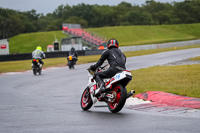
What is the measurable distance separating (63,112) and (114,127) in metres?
2.54

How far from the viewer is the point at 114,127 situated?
654 cm

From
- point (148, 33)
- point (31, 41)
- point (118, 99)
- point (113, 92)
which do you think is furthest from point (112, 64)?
point (148, 33)

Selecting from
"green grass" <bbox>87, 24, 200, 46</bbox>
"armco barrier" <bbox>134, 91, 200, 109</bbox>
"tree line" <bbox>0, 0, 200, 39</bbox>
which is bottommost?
"armco barrier" <bbox>134, 91, 200, 109</bbox>

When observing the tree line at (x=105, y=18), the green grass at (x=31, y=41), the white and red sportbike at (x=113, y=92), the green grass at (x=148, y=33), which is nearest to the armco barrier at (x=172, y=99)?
the white and red sportbike at (x=113, y=92)

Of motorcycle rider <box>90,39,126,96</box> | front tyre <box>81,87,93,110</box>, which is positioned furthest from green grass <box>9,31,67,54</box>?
motorcycle rider <box>90,39,126,96</box>

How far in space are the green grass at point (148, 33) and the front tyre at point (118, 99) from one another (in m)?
69.2

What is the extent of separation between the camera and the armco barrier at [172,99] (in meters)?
8.76

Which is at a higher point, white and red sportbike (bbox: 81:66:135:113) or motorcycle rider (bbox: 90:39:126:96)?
motorcycle rider (bbox: 90:39:126:96)

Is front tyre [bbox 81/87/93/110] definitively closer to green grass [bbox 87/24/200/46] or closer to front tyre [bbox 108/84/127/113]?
front tyre [bbox 108/84/127/113]

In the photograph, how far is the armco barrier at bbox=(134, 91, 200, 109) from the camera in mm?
8762

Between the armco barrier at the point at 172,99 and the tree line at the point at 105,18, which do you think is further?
the tree line at the point at 105,18

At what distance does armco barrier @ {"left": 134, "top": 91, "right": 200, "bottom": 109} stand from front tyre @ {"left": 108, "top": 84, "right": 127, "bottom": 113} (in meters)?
1.69

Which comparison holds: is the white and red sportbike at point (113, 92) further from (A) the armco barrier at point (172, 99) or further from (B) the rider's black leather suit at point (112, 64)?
(A) the armco barrier at point (172, 99)

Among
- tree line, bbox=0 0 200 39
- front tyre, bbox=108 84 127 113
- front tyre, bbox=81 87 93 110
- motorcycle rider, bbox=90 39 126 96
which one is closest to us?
front tyre, bbox=108 84 127 113
